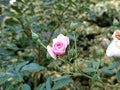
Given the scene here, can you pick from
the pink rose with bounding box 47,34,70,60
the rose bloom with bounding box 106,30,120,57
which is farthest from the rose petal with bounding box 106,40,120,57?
the pink rose with bounding box 47,34,70,60

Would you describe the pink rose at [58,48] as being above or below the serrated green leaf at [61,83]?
above

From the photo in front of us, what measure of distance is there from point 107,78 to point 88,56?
Answer: 0.30 m

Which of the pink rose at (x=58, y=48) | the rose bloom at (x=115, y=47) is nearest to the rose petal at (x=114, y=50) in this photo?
the rose bloom at (x=115, y=47)

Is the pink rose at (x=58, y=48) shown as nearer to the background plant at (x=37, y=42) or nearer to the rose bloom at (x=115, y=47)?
the background plant at (x=37, y=42)

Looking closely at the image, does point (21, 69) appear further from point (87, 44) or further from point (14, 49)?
point (87, 44)

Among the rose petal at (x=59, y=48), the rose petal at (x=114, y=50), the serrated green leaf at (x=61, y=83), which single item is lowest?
the serrated green leaf at (x=61, y=83)

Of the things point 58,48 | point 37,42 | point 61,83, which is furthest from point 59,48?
point 37,42

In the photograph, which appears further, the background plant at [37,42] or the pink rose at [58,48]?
the background plant at [37,42]

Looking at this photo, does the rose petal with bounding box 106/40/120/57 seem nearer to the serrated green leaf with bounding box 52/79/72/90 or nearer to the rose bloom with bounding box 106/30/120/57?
the rose bloom with bounding box 106/30/120/57

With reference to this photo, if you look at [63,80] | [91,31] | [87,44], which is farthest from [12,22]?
[91,31]

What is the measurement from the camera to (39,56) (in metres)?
1.92

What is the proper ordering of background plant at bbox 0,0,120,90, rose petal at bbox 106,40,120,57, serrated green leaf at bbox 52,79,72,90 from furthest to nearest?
background plant at bbox 0,0,120,90
serrated green leaf at bbox 52,79,72,90
rose petal at bbox 106,40,120,57

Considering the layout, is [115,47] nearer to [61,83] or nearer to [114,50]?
[114,50]

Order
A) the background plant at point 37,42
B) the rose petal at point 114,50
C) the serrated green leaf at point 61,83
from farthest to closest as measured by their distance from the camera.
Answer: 1. the background plant at point 37,42
2. the serrated green leaf at point 61,83
3. the rose petal at point 114,50
